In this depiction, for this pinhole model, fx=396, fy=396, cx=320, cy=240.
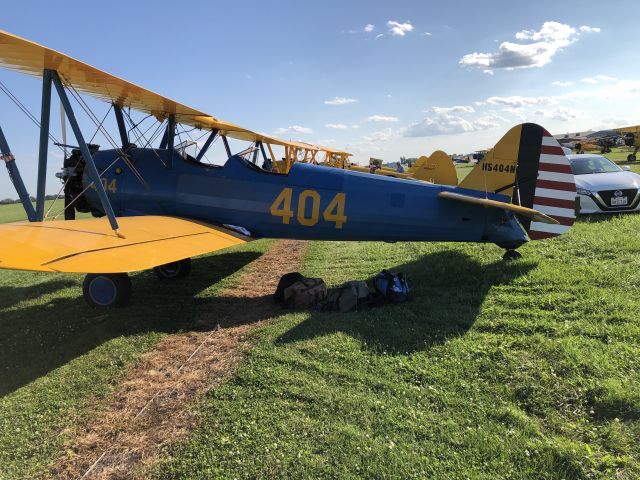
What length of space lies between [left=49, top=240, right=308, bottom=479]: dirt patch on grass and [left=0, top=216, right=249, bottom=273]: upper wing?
895 millimetres

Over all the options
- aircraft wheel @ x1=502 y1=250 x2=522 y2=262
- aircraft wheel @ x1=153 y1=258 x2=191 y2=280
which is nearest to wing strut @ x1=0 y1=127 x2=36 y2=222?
aircraft wheel @ x1=153 y1=258 x2=191 y2=280

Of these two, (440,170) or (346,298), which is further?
(440,170)

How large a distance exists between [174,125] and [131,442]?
17.3ft

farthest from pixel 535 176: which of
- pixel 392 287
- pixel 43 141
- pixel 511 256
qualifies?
pixel 43 141

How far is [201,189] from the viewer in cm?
638

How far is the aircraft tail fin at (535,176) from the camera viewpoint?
17.8 ft

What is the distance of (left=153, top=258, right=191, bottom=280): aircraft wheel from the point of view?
6.68 m

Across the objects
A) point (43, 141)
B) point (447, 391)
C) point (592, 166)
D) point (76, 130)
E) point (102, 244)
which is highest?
point (592, 166)

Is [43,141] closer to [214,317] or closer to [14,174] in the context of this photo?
[14,174]

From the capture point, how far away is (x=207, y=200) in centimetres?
633

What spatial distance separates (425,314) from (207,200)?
3.84 metres

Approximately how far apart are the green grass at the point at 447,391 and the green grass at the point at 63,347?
1038mm

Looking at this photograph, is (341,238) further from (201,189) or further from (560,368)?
(560,368)

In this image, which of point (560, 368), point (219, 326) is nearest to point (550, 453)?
point (560, 368)
